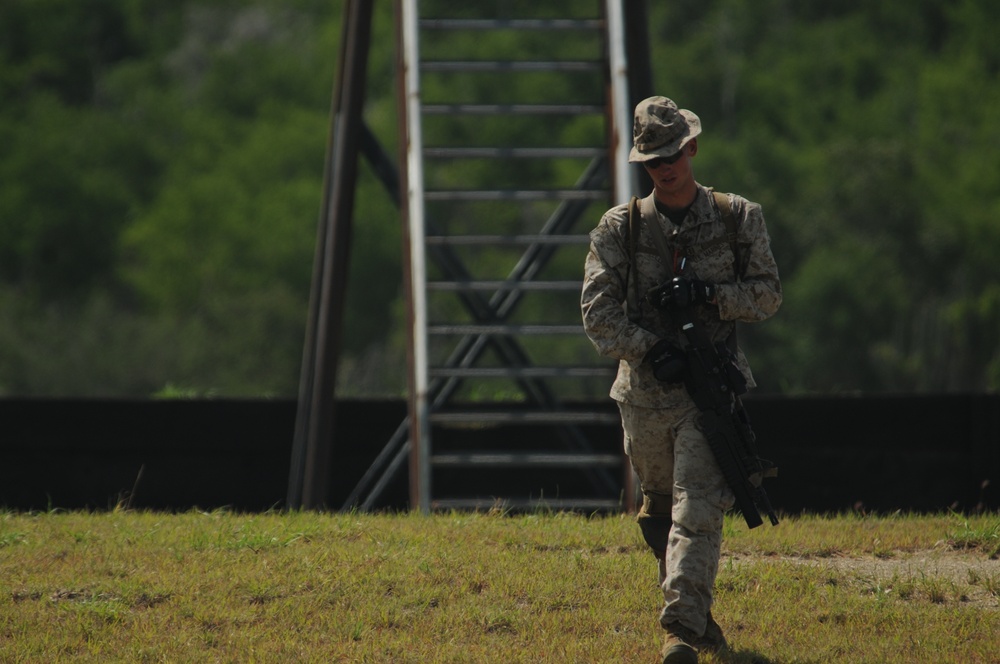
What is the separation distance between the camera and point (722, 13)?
75.0 meters

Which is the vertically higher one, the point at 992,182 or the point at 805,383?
Result: the point at 992,182

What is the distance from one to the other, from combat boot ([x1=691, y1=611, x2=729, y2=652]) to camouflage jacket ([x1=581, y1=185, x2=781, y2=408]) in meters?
0.84

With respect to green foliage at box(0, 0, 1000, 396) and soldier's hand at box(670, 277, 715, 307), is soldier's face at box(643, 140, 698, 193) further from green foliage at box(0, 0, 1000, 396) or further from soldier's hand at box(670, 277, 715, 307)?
green foliage at box(0, 0, 1000, 396)

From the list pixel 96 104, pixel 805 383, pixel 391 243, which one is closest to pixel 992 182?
pixel 805 383

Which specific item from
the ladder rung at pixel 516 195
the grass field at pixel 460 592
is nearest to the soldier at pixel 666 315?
the grass field at pixel 460 592

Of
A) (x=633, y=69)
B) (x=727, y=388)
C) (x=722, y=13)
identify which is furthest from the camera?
(x=722, y=13)

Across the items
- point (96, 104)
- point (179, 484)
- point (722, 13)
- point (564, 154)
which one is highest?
point (564, 154)

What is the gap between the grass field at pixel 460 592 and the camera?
545 cm

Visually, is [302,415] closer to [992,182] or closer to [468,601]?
[468,601]

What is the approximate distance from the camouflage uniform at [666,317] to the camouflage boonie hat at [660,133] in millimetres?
241

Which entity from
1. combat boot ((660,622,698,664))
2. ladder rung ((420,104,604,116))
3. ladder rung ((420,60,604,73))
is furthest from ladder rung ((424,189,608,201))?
combat boot ((660,622,698,664))

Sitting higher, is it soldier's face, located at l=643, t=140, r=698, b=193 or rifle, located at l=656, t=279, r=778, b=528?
soldier's face, located at l=643, t=140, r=698, b=193

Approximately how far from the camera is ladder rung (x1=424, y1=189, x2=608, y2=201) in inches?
363

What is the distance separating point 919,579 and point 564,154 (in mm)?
3923
